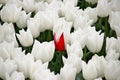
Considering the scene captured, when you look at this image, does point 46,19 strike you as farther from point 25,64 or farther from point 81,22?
point 25,64

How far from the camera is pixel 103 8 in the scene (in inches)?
95.7

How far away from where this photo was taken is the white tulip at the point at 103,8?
7.97 feet

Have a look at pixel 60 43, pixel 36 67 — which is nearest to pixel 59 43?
pixel 60 43

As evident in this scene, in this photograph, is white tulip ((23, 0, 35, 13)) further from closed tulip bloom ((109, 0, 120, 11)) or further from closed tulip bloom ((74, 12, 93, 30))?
closed tulip bloom ((109, 0, 120, 11))

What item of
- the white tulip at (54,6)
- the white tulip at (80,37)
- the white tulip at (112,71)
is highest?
the white tulip at (54,6)

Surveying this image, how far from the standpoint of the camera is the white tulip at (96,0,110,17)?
243 cm

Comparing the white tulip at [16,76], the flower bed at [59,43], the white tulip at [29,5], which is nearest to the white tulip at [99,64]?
the flower bed at [59,43]

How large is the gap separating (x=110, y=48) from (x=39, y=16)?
1.64 feet

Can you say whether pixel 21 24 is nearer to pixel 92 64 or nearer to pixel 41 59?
pixel 41 59

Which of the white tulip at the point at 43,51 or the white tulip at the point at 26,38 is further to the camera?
the white tulip at the point at 26,38

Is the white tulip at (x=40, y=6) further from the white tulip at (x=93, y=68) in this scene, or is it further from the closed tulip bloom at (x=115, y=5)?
the white tulip at (x=93, y=68)

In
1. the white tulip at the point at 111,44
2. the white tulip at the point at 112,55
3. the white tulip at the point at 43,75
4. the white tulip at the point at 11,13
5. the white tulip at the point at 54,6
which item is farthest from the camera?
the white tulip at the point at 54,6

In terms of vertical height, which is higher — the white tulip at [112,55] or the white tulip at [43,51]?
the white tulip at [43,51]

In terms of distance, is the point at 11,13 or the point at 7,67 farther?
the point at 11,13
